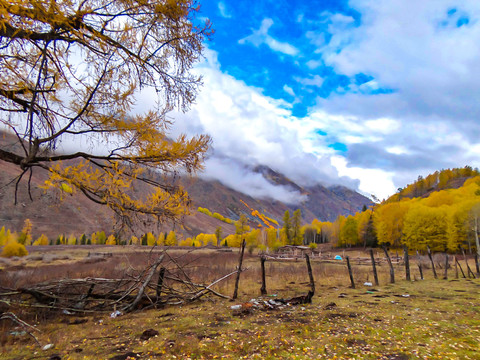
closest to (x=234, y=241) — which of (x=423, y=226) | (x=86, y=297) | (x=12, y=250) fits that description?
(x=423, y=226)

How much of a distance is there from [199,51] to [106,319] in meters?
8.16

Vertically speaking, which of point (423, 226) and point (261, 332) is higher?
point (423, 226)

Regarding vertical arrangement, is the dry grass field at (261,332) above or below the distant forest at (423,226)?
below

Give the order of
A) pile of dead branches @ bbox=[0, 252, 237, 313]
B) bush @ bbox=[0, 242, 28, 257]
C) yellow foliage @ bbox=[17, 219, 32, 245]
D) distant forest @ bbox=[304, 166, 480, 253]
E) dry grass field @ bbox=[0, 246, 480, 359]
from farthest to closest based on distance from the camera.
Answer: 1. yellow foliage @ bbox=[17, 219, 32, 245]
2. distant forest @ bbox=[304, 166, 480, 253]
3. bush @ bbox=[0, 242, 28, 257]
4. pile of dead branches @ bbox=[0, 252, 237, 313]
5. dry grass field @ bbox=[0, 246, 480, 359]

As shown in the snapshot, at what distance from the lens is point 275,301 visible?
944cm

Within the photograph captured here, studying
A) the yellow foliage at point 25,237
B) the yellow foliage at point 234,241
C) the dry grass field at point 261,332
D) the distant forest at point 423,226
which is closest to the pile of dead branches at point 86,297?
the dry grass field at point 261,332

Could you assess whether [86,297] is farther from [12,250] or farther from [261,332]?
[12,250]

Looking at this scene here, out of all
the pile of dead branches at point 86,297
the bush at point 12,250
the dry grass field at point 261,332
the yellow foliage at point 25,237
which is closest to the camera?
the dry grass field at point 261,332

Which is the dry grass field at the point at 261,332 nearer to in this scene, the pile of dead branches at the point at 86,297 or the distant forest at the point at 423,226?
the pile of dead branches at the point at 86,297

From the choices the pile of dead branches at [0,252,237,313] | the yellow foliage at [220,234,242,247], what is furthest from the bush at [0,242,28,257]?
the yellow foliage at [220,234,242,247]

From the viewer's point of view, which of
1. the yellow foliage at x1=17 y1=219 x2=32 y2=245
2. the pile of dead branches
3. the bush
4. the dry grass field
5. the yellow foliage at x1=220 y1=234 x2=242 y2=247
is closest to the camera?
the dry grass field

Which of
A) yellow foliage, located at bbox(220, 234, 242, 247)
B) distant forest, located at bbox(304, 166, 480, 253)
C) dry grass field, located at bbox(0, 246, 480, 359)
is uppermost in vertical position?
distant forest, located at bbox(304, 166, 480, 253)

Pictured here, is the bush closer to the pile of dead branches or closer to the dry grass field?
the dry grass field

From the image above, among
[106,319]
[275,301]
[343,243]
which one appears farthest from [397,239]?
[106,319]
